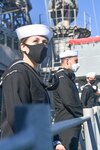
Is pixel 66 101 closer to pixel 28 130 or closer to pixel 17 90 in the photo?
pixel 17 90

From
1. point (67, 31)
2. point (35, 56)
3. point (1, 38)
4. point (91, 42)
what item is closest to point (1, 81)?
point (35, 56)

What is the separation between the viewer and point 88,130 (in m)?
3.51

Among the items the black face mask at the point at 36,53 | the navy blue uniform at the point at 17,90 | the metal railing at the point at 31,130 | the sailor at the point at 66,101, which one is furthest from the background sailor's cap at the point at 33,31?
the metal railing at the point at 31,130

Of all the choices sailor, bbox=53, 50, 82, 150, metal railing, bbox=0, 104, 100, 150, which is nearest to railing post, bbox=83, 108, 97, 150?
sailor, bbox=53, 50, 82, 150

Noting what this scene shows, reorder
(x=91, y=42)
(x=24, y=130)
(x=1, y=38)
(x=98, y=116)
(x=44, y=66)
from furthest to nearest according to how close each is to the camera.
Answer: (x=1, y=38) → (x=44, y=66) → (x=91, y=42) → (x=98, y=116) → (x=24, y=130)

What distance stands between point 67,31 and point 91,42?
10744 mm

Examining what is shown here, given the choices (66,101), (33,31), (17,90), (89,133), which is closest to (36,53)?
(33,31)

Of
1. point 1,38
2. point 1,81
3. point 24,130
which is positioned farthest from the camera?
point 1,38

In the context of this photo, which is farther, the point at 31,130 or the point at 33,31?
the point at 33,31

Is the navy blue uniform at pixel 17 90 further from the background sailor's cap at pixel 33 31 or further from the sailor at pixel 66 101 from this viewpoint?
the sailor at pixel 66 101

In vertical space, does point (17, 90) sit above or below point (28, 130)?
below

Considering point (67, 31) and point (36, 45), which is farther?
point (67, 31)

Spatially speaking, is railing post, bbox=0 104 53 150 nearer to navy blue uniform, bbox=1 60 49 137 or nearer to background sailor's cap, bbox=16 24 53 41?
navy blue uniform, bbox=1 60 49 137

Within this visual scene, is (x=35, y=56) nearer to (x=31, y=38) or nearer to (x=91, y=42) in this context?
(x=31, y=38)
